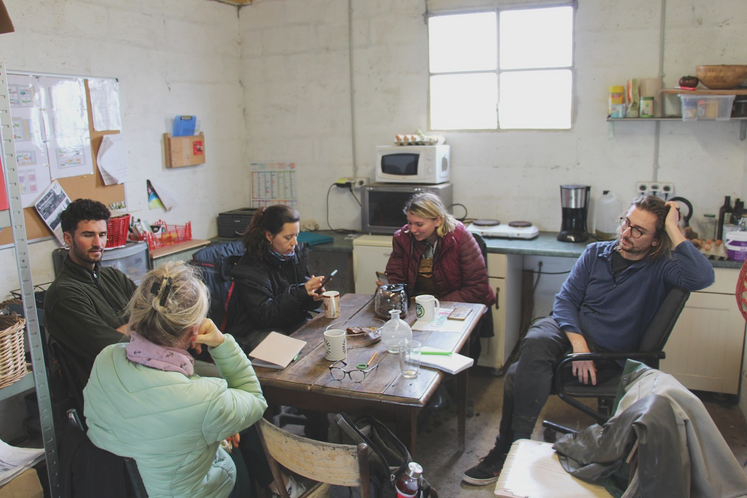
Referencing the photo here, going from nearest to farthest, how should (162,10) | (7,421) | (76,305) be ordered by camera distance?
(76,305) → (7,421) → (162,10)

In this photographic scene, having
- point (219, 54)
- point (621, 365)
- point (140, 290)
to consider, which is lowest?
point (621, 365)

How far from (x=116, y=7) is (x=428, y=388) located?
9.79 ft

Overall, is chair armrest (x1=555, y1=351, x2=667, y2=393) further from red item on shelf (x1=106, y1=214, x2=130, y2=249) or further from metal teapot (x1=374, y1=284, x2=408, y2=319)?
red item on shelf (x1=106, y1=214, x2=130, y2=249)

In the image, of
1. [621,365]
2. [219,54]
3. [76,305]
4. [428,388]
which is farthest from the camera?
[219,54]

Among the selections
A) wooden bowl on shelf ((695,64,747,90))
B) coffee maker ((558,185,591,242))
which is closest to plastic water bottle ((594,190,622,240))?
coffee maker ((558,185,591,242))

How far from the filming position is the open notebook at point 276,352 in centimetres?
231

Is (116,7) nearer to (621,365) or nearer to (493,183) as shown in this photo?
(493,183)

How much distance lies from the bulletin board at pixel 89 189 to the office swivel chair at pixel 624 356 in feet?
8.73

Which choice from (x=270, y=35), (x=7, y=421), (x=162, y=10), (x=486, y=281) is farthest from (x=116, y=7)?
(x=486, y=281)

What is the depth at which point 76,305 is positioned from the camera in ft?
7.93

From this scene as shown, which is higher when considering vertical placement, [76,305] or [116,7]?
[116,7]

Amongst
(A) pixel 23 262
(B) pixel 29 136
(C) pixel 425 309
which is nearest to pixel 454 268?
(C) pixel 425 309

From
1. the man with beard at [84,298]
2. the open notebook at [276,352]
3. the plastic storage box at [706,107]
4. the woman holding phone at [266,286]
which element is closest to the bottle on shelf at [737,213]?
the plastic storage box at [706,107]

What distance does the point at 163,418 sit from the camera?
172cm
